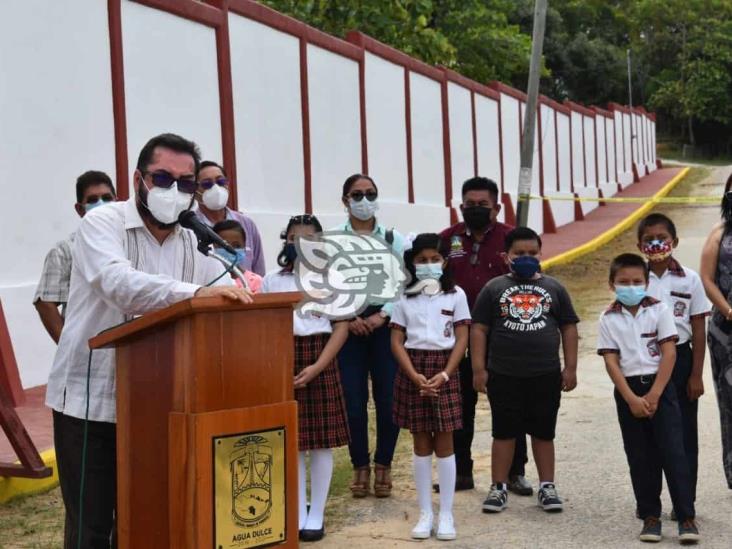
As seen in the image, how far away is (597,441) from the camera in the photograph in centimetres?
873

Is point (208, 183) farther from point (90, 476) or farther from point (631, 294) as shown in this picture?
point (90, 476)

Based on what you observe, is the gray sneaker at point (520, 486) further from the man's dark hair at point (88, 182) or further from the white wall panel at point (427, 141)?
the white wall panel at point (427, 141)

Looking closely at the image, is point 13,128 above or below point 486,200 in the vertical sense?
above

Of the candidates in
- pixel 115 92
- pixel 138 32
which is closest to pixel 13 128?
pixel 115 92

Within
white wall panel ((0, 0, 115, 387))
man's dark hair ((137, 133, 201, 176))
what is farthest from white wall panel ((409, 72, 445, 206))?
man's dark hair ((137, 133, 201, 176))

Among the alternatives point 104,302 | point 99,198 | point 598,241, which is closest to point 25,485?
point 99,198

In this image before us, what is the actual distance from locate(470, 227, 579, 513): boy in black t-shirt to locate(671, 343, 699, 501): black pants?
581 millimetres

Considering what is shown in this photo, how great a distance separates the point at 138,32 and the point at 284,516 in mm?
8860

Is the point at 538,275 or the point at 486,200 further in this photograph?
the point at 486,200

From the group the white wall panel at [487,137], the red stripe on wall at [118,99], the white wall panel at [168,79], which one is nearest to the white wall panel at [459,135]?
the white wall panel at [487,137]

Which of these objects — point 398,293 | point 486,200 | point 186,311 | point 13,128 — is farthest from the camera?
point 13,128

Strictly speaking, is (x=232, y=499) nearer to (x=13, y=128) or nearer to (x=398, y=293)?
(x=398, y=293)

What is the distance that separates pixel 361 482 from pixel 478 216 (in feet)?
5.59

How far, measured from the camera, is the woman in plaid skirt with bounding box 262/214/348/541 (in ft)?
21.4
